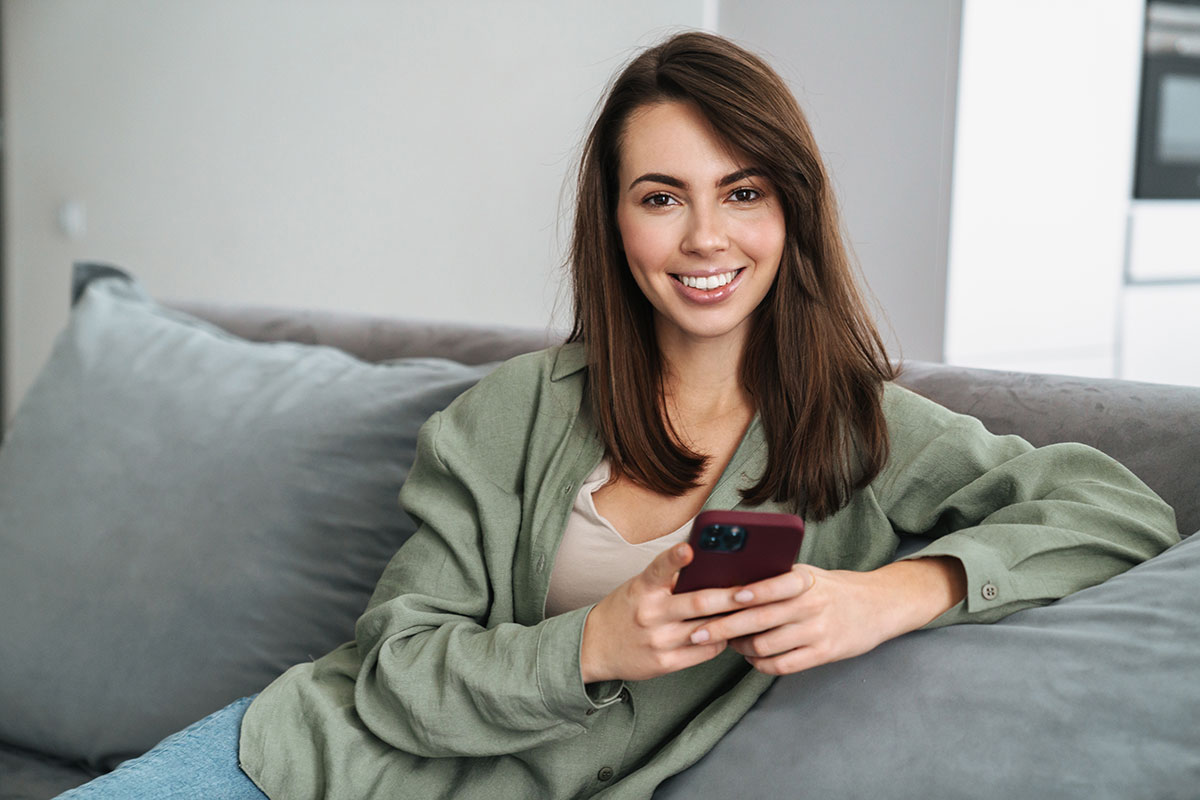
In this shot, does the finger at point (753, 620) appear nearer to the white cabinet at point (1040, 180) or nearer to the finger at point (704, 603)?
the finger at point (704, 603)

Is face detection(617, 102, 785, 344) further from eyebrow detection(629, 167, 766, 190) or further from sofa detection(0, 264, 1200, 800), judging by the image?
sofa detection(0, 264, 1200, 800)

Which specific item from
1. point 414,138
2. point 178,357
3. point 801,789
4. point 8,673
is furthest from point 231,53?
point 801,789

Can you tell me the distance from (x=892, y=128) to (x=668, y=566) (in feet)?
4.00

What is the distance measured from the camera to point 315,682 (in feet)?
3.60

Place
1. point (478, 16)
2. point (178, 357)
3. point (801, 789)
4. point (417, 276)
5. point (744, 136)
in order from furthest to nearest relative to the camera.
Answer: point (417, 276), point (478, 16), point (178, 357), point (744, 136), point (801, 789)

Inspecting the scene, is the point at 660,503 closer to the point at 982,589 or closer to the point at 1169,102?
the point at 982,589

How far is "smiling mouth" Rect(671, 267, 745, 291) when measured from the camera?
3.61 feet

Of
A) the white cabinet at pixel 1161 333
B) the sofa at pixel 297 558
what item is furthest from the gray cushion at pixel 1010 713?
the white cabinet at pixel 1161 333

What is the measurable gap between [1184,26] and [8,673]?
2729 millimetres

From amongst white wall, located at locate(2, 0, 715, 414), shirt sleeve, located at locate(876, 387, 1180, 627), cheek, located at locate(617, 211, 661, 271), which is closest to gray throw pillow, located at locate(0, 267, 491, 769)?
cheek, located at locate(617, 211, 661, 271)

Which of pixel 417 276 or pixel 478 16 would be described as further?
pixel 417 276

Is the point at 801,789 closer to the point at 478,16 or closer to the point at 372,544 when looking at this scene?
the point at 372,544

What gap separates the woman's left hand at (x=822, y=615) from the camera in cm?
82

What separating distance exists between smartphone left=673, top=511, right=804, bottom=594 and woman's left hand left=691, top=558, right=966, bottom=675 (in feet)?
0.06
